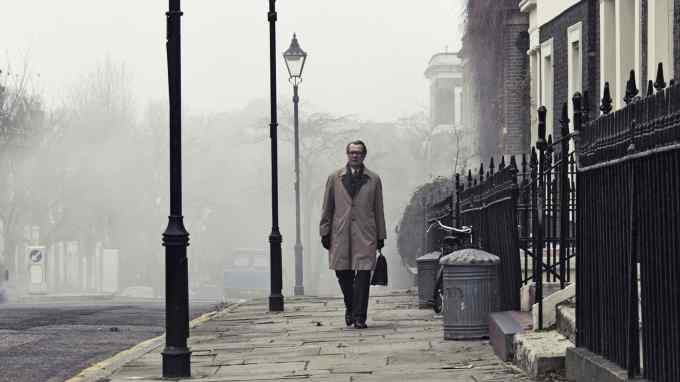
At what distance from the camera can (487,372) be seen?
10.5 metres

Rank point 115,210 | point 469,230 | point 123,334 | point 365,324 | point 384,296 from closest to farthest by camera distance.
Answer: point 469,230
point 365,324
point 123,334
point 384,296
point 115,210

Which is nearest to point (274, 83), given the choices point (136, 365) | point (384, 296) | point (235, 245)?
point (384, 296)

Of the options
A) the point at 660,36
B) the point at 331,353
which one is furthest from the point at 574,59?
the point at 331,353

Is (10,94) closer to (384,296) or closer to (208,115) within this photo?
(208,115)

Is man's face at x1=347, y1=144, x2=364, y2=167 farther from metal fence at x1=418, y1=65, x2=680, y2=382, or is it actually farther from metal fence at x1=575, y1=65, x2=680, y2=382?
metal fence at x1=575, y1=65, x2=680, y2=382

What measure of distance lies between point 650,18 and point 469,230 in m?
8.65

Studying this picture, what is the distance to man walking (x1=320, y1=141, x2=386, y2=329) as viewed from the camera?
15.3 m

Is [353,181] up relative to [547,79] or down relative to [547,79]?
down

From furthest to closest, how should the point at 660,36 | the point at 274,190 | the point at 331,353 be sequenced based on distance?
the point at 274,190 < the point at 660,36 < the point at 331,353

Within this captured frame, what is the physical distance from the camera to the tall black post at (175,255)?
11.0m

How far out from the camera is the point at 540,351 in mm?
9648

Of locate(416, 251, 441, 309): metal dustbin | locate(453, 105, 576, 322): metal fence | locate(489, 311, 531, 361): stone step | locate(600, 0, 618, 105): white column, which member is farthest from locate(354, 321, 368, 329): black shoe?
locate(600, 0, 618, 105): white column

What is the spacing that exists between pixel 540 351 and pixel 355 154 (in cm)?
586

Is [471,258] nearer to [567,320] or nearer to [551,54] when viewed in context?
[567,320]
